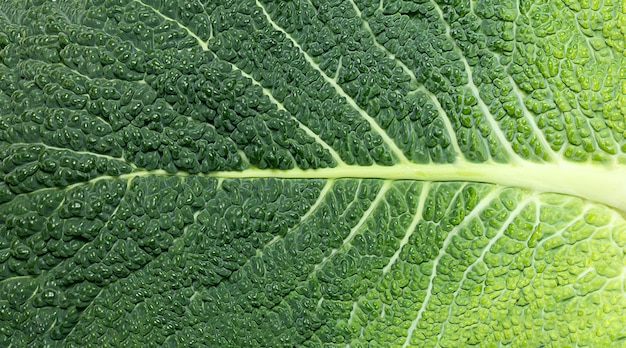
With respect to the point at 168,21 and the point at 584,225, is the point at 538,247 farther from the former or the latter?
the point at 168,21

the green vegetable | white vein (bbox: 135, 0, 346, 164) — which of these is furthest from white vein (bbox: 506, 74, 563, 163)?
white vein (bbox: 135, 0, 346, 164)

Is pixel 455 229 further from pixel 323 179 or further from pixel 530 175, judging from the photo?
pixel 323 179

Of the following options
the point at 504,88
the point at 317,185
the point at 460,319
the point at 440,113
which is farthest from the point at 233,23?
the point at 460,319

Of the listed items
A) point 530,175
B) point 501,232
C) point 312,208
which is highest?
point 530,175

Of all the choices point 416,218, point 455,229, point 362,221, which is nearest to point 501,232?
point 455,229

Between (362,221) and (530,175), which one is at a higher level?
(530,175)

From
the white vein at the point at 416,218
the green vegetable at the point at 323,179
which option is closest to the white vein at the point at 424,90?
the green vegetable at the point at 323,179

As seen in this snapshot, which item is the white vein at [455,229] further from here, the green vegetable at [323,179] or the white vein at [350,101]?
the white vein at [350,101]

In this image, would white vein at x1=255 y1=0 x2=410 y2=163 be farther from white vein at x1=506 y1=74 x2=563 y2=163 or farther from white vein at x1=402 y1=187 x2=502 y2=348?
white vein at x1=506 y1=74 x2=563 y2=163
